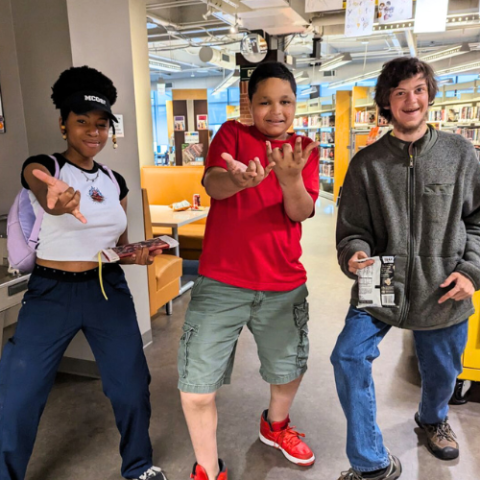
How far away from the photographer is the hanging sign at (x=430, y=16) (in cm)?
282

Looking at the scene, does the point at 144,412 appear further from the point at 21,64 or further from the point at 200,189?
the point at 200,189

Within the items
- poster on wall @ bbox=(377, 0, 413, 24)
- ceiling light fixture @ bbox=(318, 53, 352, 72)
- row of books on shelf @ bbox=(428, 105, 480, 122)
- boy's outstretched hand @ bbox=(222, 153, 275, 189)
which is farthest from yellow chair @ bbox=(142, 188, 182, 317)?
ceiling light fixture @ bbox=(318, 53, 352, 72)

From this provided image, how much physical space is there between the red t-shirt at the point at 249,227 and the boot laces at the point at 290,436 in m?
0.82

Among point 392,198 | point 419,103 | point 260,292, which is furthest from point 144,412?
point 419,103

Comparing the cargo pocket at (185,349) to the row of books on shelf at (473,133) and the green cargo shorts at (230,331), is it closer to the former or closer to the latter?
the green cargo shorts at (230,331)

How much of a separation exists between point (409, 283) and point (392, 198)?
339 millimetres

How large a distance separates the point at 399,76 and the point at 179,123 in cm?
890

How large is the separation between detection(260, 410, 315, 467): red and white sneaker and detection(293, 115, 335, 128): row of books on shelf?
1148cm

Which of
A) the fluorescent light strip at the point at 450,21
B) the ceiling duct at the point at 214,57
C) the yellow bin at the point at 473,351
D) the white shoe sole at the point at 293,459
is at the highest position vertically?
the ceiling duct at the point at 214,57

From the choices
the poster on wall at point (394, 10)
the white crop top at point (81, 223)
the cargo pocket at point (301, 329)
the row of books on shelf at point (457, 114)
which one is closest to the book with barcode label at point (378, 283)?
the cargo pocket at point (301, 329)

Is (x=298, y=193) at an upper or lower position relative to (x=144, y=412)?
upper

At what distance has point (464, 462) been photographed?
6.81 feet

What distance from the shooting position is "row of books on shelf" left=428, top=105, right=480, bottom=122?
30.0ft

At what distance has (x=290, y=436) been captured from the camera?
2121 millimetres
